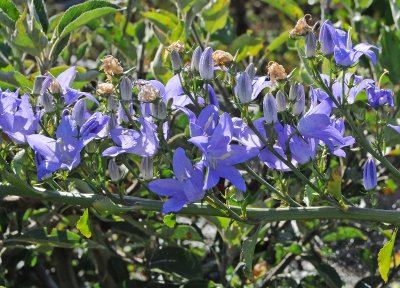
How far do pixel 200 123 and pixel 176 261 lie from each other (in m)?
0.72

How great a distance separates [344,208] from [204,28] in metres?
1.08

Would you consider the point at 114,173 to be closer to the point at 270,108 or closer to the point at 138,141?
the point at 138,141

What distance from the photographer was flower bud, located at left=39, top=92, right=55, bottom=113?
1294mm

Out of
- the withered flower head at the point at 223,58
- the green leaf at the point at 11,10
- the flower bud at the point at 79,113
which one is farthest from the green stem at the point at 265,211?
the green leaf at the point at 11,10

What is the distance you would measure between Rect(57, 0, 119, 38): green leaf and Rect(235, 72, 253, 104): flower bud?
483 millimetres

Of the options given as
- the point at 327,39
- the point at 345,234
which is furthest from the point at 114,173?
the point at 345,234

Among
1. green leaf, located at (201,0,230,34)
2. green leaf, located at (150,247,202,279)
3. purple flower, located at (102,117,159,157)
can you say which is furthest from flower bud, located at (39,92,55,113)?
green leaf, located at (201,0,230,34)

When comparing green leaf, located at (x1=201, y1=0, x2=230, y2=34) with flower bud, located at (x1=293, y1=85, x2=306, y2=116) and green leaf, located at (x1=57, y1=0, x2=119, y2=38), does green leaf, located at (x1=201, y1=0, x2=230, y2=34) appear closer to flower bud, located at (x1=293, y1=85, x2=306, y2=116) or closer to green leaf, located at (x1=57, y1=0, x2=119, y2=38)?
green leaf, located at (x1=57, y1=0, x2=119, y2=38)

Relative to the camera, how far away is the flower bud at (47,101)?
1.29m

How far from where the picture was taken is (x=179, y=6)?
1.95m

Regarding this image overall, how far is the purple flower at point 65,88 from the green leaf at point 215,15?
2.51ft

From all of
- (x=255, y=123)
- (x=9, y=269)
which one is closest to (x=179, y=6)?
(x=255, y=123)

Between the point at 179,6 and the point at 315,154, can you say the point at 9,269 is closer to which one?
the point at 179,6

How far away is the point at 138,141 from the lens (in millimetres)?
1260
